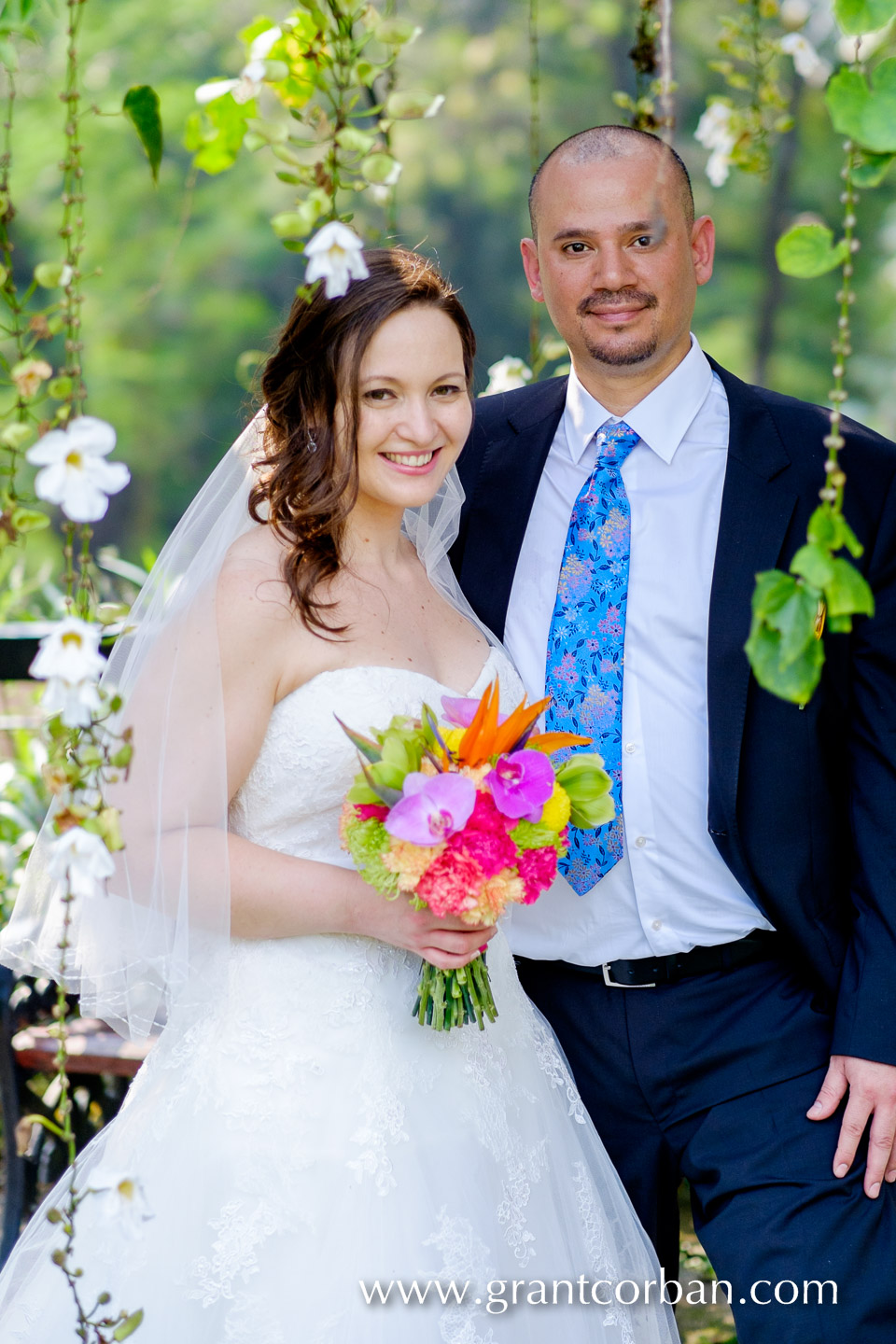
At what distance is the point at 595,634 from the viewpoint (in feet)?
8.27

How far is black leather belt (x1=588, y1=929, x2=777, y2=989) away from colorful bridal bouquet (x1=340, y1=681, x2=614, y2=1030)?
548 mm

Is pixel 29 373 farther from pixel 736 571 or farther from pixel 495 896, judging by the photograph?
pixel 736 571

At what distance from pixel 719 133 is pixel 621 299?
40 centimetres

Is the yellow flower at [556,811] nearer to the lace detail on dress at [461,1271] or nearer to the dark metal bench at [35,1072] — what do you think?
the lace detail on dress at [461,1271]

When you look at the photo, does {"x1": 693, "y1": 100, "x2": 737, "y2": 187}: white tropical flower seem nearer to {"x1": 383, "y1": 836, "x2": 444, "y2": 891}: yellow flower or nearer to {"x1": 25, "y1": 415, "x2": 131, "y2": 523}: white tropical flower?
{"x1": 383, "y1": 836, "x2": 444, "y2": 891}: yellow flower

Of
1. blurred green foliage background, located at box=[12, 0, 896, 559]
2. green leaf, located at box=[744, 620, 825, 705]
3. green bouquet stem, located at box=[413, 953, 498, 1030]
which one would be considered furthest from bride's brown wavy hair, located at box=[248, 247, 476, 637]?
blurred green foliage background, located at box=[12, 0, 896, 559]

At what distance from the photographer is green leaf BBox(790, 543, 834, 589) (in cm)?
119

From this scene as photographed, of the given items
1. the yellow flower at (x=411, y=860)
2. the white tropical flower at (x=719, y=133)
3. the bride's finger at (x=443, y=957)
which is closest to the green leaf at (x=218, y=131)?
the yellow flower at (x=411, y=860)

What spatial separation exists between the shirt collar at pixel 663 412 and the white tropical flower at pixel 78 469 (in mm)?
1474

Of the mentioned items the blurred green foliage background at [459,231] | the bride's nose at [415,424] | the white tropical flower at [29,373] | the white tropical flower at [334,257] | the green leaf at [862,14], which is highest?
the blurred green foliage background at [459,231]

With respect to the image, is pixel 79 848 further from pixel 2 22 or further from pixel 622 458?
pixel 622 458

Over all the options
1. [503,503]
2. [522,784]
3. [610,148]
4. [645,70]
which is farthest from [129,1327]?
[645,70]

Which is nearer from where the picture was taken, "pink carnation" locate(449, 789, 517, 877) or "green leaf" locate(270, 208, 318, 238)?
"green leaf" locate(270, 208, 318, 238)

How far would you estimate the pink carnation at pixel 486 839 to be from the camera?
1.87 m
